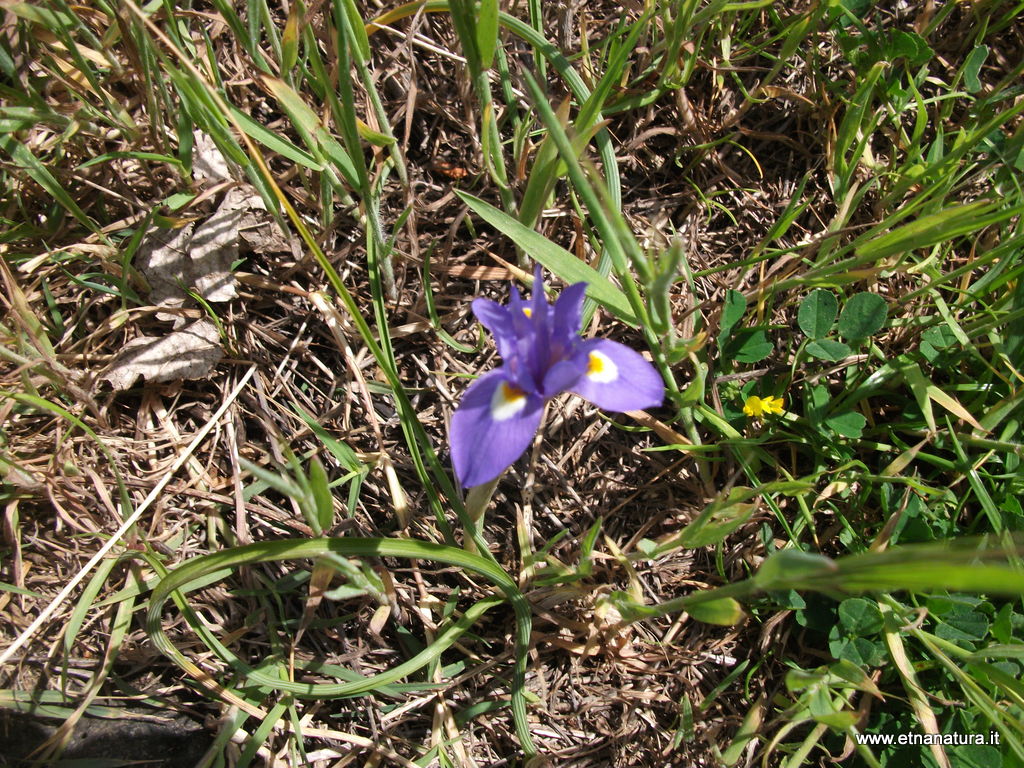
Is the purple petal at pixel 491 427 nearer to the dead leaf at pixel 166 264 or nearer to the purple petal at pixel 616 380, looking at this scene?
the purple petal at pixel 616 380

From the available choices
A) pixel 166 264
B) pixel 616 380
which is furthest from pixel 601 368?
pixel 166 264

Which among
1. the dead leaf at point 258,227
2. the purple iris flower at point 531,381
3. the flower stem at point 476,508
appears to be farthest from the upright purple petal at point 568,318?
the dead leaf at point 258,227

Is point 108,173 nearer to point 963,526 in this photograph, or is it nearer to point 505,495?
point 505,495

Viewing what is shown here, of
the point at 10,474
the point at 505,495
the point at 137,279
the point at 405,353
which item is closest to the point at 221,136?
the point at 137,279

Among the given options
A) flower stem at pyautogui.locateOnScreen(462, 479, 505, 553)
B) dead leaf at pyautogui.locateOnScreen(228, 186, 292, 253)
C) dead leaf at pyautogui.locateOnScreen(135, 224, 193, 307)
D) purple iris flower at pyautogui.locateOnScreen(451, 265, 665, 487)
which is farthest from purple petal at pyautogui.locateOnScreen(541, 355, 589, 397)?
dead leaf at pyautogui.locateOnScreen(135, 224, 193, 307)

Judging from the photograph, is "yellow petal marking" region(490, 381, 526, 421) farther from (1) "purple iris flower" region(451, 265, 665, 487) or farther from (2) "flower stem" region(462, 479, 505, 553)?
(2) "flower stem" region(462, 479, 505, 553)

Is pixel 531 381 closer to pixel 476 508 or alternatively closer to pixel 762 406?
pixel 476 508
